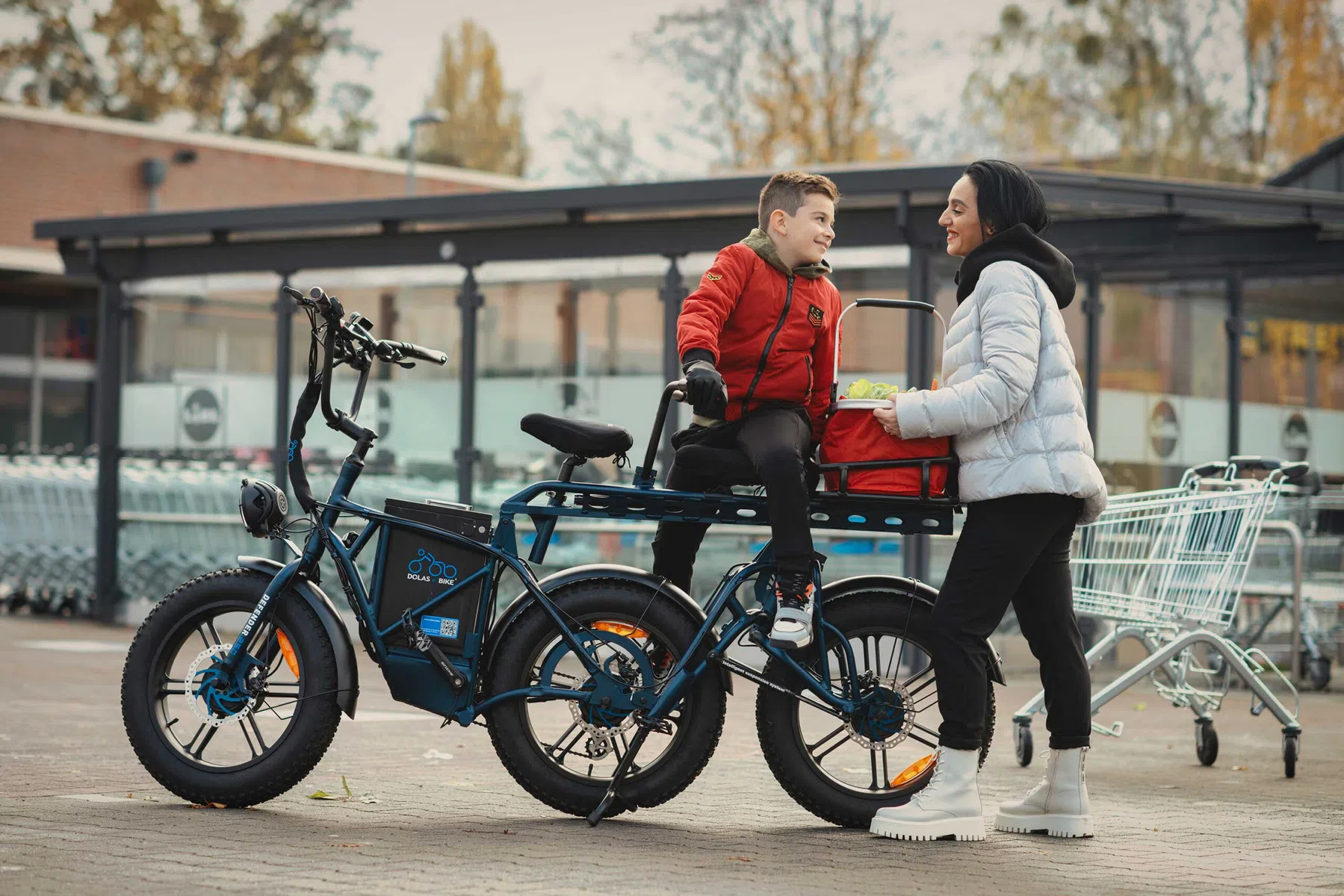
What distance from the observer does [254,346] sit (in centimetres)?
1459

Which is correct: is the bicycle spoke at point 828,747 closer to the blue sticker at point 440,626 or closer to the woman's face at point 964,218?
the blue sticker at point 440,626

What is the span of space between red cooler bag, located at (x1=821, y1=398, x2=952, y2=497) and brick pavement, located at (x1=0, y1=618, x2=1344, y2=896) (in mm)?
1043

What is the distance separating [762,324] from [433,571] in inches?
49.9

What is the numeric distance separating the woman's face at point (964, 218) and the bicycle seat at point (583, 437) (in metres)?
1.16

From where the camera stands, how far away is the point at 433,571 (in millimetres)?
5637

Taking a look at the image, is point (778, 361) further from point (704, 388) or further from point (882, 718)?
point (882, 718)

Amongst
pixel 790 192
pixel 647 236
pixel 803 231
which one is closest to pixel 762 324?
pixel 803 231

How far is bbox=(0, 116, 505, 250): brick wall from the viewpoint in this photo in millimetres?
28453

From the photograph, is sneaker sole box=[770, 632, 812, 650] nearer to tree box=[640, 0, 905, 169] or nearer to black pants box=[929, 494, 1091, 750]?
black pants box=[929, 494, 1091, 750]

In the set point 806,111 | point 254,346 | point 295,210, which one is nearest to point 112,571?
point 254,346

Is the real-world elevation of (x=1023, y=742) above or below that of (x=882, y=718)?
below

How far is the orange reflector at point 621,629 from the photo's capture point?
217 inches

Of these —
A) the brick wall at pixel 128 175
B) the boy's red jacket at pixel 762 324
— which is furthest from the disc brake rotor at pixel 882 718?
the brick wall at pixel 128 175

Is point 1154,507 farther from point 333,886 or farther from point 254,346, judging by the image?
point 254,346
